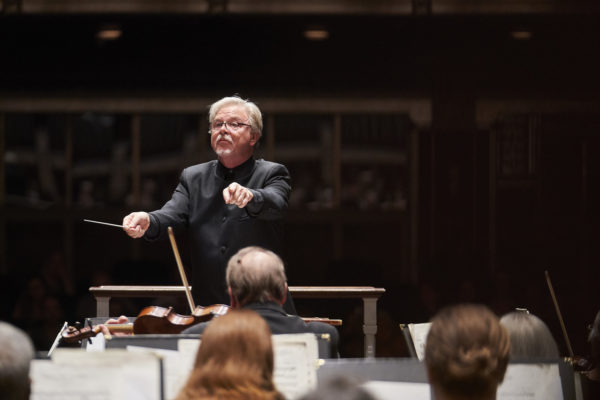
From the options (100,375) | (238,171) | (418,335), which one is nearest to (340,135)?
(238,171)

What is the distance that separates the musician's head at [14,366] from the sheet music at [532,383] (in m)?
1.31

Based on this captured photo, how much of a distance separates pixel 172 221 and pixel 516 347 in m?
1.41

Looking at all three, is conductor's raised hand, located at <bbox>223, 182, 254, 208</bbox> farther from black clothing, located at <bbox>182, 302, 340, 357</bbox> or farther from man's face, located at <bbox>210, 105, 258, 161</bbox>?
black clothing, located at <bbox>182, 302, 340, 357</bbox>

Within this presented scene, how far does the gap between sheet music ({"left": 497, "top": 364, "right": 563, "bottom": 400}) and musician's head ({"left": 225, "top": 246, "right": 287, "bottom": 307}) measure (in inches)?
27.1

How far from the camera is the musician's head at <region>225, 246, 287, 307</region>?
2848mm

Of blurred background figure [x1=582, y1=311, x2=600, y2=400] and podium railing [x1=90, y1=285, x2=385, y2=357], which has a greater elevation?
podium railing [x1=90, y1=285, x2=385, y2=357]

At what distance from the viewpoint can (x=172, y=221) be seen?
368 cm

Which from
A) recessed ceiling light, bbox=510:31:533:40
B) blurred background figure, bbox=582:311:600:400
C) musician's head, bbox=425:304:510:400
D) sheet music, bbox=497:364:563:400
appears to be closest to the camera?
musician's head, bbox=425:304:510:400

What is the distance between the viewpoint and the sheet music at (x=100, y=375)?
2533 millimetres

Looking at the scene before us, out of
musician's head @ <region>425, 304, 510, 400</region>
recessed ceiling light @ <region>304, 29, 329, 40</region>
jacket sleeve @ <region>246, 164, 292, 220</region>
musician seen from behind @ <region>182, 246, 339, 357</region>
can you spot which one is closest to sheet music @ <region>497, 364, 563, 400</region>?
musician's head @ <region>425, 304, 510, 400</region>

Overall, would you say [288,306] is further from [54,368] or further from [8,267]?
[8,267]

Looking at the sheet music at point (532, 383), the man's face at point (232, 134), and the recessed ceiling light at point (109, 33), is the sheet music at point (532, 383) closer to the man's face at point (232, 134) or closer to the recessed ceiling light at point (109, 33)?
the man's face at point (232, 134)

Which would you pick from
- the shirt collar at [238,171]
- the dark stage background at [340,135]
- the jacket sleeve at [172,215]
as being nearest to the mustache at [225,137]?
the shirt collar at [238,171]

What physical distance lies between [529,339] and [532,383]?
14 cm
